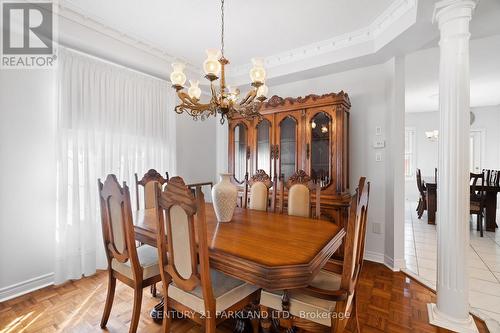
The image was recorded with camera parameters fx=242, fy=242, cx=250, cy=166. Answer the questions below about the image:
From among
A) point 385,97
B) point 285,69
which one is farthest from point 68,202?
point 385,97

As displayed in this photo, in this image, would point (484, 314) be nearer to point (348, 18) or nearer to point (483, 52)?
point (348, 18)

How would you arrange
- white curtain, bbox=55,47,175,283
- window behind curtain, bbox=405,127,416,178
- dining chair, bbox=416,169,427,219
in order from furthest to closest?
window behind curtain, bbox=405,127,416,178, dining chair, bbox=416,169,427,219, white curtain, bbox=55,47,175,283

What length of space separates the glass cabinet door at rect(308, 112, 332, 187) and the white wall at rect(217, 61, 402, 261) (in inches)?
16.9

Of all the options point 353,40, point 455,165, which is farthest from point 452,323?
point 353,40

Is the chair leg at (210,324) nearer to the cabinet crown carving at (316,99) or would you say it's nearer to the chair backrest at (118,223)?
the chair backrest at (118,223)

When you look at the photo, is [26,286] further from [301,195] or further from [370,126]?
[370,126]

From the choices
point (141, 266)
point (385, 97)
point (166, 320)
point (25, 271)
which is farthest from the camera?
point (385, 97)

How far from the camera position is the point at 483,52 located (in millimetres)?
3061

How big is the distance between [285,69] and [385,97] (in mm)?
1292

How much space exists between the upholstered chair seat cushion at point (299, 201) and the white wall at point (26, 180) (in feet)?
7.72

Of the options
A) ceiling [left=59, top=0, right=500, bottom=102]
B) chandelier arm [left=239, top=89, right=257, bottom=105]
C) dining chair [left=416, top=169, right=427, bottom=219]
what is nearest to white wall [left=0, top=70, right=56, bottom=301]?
ceiling [left=59, top=0, right=500, bottom=102]

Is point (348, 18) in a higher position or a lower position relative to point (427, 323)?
higher

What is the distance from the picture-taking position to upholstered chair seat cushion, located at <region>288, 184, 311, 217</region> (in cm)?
223

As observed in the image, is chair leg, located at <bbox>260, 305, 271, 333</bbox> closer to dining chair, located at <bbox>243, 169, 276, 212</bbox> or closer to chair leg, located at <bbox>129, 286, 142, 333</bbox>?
chair leg, located at <bbox>129, 286, 142, 333</bbox>
